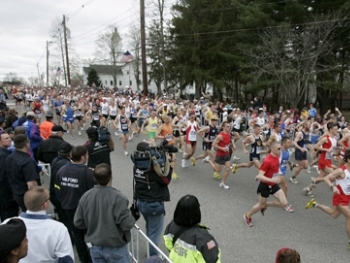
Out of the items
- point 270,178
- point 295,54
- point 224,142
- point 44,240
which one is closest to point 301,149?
point 224,142

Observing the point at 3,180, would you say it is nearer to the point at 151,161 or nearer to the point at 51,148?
the point at 51,148

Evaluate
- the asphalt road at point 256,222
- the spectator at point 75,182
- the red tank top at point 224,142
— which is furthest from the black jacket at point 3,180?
the red tank top at point 224,142

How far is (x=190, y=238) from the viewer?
2.54 metres

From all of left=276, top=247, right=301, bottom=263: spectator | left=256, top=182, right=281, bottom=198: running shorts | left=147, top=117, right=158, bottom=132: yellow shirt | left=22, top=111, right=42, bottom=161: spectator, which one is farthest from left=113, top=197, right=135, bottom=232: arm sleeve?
left=147, top=117, right=158, bottom=132: yellow shirt

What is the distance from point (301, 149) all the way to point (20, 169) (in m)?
6.83

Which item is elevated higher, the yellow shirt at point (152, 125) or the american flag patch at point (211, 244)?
the yellow shirt at point (152, 125)

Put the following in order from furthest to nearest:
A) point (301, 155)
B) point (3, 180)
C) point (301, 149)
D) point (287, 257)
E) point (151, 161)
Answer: point (301, 155), point (301, 149), point (3, 180), point (151, 161), point (287, 257)

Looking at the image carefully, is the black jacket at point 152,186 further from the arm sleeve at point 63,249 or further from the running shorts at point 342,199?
the running shorts at point 342,199

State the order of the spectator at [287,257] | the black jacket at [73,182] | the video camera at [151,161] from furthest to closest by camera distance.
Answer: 1. the video camera at [151,161]
2. the black jacket at [73,182]
3. the spectator at [287,257]

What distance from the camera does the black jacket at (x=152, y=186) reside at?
4074 millimetres

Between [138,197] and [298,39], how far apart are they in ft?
60.9

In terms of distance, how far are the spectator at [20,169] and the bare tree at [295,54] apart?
17.6 metres

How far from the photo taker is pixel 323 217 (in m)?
6.13

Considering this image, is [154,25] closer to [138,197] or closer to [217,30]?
[217,30]
